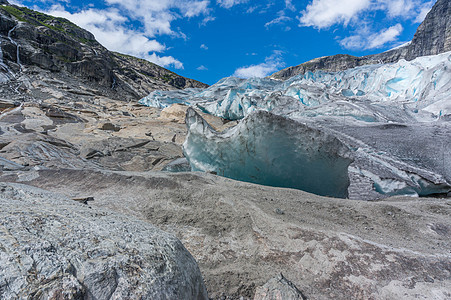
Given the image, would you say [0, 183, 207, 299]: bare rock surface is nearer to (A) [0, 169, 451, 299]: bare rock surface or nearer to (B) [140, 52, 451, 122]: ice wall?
(A) [0, 169, 451, 299]: bare rock surface

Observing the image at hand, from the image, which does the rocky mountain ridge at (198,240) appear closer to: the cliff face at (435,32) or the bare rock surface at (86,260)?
the bare rock surface at (86,260)

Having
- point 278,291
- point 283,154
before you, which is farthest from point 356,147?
point 278,291

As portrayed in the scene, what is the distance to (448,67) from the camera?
1240cm

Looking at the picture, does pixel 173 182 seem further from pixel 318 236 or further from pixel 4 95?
pixel 4 95

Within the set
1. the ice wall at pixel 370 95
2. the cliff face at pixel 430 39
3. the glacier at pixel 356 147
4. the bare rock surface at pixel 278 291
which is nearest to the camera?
the bare rock surface at pixel 278 291

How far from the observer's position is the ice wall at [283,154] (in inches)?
146

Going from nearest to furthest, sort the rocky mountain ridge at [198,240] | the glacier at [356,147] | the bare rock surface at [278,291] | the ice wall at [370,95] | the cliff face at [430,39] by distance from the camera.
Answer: the rocky mountain ridge at [198,240]
the bare rock surface at [278,291]
the glacier at [356,147]
the ice wall at [370,95]
the cliff face at [430,39]

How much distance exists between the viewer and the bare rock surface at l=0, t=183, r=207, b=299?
2.45ft

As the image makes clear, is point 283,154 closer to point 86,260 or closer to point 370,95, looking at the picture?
point 86,260

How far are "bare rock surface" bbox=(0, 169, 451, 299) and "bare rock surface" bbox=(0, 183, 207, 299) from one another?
60 centimetres

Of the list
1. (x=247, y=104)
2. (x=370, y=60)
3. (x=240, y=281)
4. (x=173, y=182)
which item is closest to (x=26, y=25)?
(x=247, y=104)

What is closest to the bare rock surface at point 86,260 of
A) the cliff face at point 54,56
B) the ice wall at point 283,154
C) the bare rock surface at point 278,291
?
the bare rock surface at point 278,291

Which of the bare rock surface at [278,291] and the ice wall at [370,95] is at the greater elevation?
the ice wall at [370,95]

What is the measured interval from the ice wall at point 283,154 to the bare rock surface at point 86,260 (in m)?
2.77
